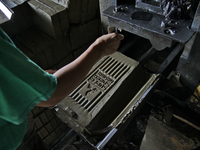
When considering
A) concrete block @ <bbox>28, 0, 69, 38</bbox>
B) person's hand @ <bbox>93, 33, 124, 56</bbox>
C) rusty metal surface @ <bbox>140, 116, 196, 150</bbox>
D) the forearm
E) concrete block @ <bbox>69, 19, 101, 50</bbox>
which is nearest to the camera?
the forearm

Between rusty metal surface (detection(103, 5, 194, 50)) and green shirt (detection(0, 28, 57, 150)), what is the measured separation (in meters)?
0.91

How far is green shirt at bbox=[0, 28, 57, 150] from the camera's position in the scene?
0.68 metres

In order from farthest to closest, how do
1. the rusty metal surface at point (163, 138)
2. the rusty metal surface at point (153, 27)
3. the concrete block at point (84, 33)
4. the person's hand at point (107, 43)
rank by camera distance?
the concrete block at point (84, 33) < the rusty metal surface at point (163, 138) < the rusty metal surface at point (153, 27) < the person's hand at point (107, 43)

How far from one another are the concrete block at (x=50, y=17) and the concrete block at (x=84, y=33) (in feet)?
0.48

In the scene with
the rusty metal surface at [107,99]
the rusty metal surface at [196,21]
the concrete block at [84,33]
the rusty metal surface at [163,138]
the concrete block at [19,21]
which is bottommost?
the rusty metal surface at [163,138]

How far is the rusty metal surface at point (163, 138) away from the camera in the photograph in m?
1.54

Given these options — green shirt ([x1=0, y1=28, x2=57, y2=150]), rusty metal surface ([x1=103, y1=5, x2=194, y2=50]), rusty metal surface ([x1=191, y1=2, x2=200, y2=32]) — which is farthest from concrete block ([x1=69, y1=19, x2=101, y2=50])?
green shirt ([x1=0, y1=28, x2=57, y2=150])

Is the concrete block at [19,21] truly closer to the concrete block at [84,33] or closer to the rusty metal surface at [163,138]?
the concrete block at [84,33]

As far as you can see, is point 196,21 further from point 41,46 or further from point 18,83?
point 41,46

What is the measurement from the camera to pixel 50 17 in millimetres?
1767

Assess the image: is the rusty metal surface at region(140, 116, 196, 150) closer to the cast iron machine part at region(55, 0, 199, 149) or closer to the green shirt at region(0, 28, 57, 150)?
the cast iron machine part at region(55, 0, 199, 149)

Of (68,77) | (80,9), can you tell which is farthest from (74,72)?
(80,9)

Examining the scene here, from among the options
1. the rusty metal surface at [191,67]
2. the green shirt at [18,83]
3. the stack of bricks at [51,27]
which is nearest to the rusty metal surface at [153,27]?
the rusty metal surface at [191,67]

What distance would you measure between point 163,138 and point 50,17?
159 cm
